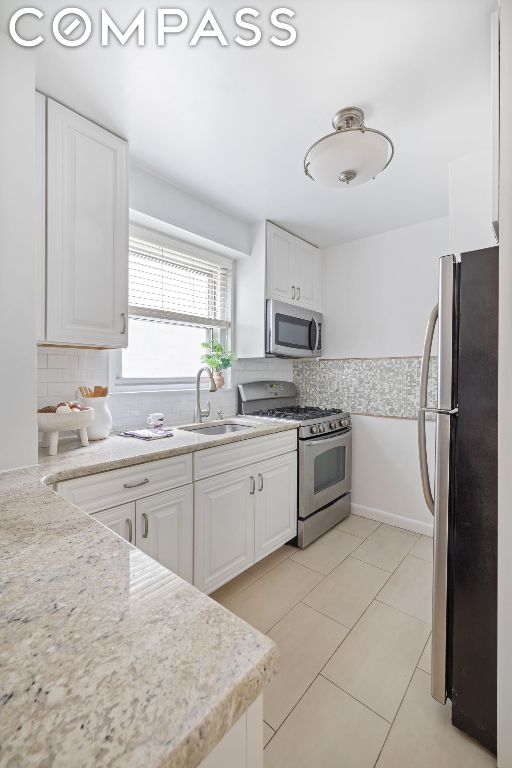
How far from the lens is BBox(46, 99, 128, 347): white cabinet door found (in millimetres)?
1588

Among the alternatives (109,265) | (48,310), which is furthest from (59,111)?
(48,310)

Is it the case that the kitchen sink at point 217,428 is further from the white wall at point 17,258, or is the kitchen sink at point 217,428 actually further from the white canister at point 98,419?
the white wall at point 17,258

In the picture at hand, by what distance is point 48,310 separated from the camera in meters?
1.57

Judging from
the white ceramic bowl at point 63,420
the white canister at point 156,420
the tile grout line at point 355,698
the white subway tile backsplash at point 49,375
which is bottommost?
the tile grout line at point 355,698

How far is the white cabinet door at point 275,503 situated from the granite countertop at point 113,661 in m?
1.65

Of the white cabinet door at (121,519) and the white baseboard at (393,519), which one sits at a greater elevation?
the white cabinet door at (121,519)

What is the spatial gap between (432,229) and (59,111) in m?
2.63

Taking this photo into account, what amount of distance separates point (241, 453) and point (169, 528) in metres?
0.60

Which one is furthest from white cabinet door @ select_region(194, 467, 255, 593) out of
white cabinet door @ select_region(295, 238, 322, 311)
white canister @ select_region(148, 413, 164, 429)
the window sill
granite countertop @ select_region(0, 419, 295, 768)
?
white cabinet door @ select_region(295, 238, 322, 311)

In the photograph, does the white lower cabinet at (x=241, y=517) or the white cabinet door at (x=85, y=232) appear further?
the white lower cabinet at (x=241, y=517)

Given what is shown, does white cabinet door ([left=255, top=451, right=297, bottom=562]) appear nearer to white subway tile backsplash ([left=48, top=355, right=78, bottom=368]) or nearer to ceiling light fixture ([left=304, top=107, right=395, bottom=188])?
white subway tile backsplash ([left=48, top=355, right=78, bottom=368])

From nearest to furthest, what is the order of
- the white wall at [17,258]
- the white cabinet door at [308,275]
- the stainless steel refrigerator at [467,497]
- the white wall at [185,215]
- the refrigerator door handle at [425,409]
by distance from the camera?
the stainless steel refrigerator at [467,497] → the white wall at [17,258] → the refrigerator door handle at [425,409] → the white wall at [185,215] → the white cabinet door at [308,275]

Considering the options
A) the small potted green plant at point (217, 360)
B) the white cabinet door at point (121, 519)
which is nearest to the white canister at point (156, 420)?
the small potted green plant at point (217, 360)

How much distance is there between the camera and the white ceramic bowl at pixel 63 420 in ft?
5.13
